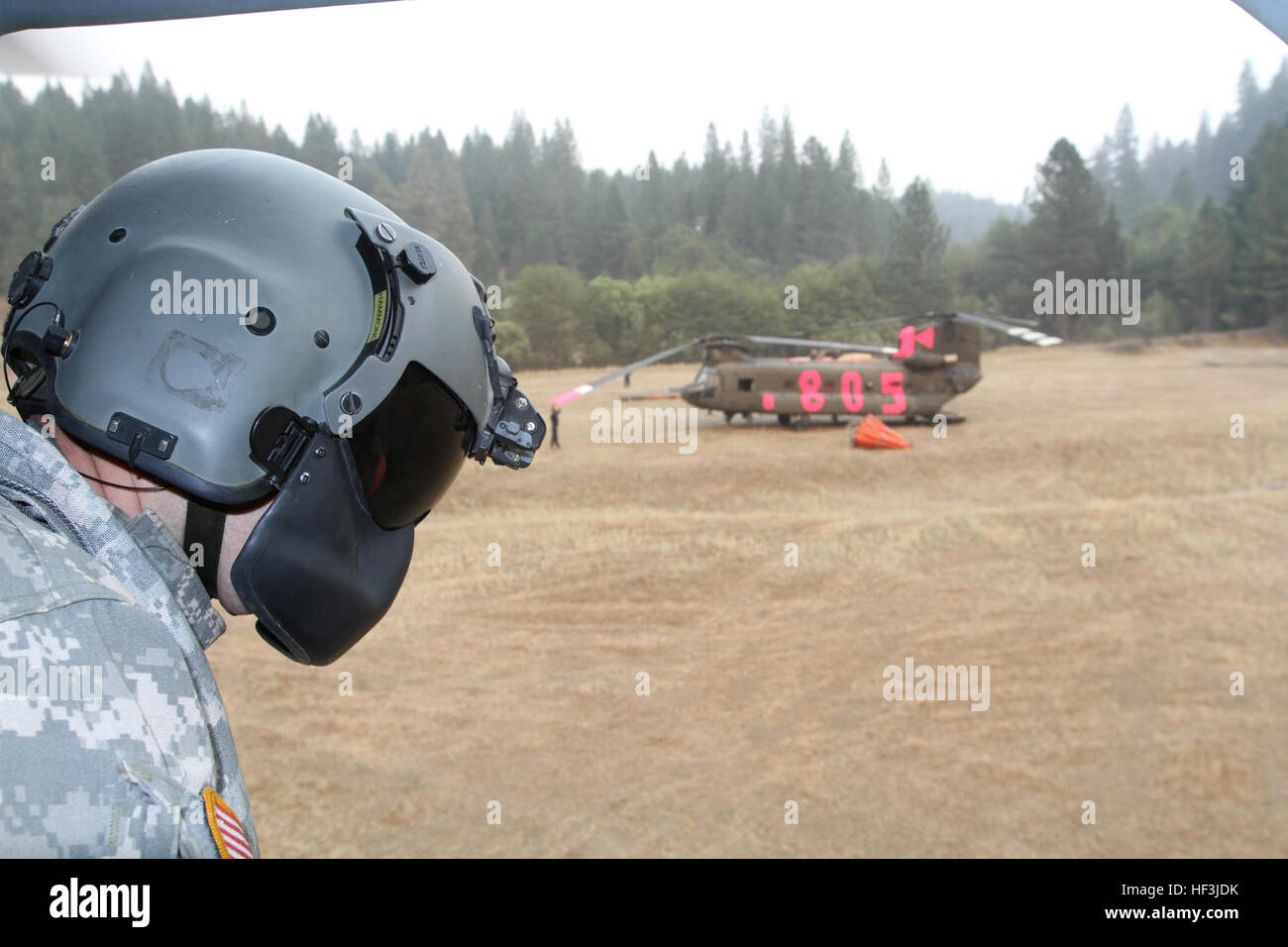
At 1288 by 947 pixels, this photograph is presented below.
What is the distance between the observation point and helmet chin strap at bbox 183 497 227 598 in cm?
138

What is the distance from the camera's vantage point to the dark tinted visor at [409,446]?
1536 millimetres

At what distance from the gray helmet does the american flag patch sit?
52cm

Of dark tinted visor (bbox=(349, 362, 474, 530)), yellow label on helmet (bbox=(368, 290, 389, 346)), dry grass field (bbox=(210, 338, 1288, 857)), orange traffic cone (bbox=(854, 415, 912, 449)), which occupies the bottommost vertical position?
dry grass field (bbox=(210, 338, 1288, 857))

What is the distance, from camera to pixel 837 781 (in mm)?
5621

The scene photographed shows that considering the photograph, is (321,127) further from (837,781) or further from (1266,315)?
(1266,315)

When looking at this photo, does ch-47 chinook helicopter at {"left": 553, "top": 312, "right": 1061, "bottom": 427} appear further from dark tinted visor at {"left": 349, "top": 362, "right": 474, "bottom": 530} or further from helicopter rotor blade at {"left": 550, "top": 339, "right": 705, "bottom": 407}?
dark tinted visor at {"left": 349, "top": 362, "right": 474, "bottom": 530}

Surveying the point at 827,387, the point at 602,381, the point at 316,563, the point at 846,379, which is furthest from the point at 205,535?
the point at 846,379

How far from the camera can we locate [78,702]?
817 mm

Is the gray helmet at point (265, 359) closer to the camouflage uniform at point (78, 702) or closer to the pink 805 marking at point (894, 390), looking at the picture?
the camouflage uniform at point (78, 702)

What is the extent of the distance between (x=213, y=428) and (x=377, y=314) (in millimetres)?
Answer: 334

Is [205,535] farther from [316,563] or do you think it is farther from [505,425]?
[505,425]

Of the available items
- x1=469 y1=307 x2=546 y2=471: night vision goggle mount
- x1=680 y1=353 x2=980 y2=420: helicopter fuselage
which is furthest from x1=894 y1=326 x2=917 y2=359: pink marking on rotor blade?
x1=469 y1=307 x2=546 y2=471: night vision goggle mount
